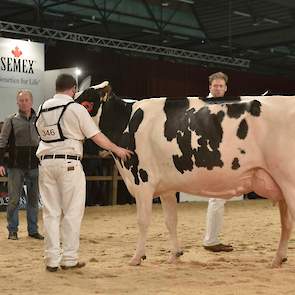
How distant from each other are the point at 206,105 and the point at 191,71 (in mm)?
13405

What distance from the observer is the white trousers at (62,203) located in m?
5.18

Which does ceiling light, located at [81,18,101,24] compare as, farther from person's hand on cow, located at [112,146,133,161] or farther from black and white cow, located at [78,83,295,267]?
person's hand on cow, located at [112,146,133,161]

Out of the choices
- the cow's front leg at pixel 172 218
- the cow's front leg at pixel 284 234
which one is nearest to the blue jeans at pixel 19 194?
the cow's front leg at pixel 172 218

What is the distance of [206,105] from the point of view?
5.38 meters

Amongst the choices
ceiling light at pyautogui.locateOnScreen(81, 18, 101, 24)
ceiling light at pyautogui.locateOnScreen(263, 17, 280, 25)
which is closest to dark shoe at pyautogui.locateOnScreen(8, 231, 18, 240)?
ceiling light at pyautogui.locateOnScreen(81, 18, 101, 24)

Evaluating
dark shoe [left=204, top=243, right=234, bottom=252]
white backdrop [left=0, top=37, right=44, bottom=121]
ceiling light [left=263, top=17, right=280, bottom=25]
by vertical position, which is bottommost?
dark shoe [left=204, top=243, right=234, bottom=252]

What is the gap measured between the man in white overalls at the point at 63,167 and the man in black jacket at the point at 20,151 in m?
2.29

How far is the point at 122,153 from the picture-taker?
5312mm

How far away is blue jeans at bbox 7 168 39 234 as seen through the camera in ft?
24.8

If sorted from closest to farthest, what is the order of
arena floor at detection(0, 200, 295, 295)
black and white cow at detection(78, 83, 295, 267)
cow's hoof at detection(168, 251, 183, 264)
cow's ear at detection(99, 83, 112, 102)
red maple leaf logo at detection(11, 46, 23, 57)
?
arena floor at detection(0, 200, 295, 295) < black and white cow at detection(78, 83, 295, 267) < cow's hoof at detection(168, 251, 183, 264) < cow's ear at detection(99, 83, 112, 102) < red maple leaf logo at detection(11, 46, 23, 57)

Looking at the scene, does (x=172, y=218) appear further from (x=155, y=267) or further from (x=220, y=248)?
(x=220, y=248)

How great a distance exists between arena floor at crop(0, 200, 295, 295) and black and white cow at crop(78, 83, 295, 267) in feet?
1.13

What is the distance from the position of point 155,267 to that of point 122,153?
1.07m

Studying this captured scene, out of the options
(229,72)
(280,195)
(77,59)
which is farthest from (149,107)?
(229,72)
